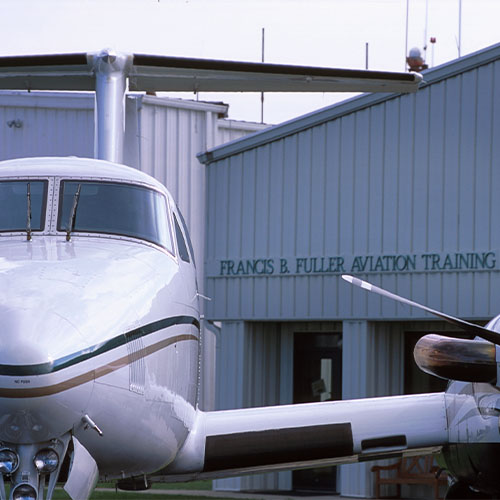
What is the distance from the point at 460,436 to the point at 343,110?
34.4ft

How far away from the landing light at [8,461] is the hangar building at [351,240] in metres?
10.9

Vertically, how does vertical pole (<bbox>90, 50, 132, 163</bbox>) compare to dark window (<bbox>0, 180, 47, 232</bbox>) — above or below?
above

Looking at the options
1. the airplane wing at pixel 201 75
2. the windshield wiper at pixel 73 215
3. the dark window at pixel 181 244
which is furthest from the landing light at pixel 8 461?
the airplane wing at pixel 201 75

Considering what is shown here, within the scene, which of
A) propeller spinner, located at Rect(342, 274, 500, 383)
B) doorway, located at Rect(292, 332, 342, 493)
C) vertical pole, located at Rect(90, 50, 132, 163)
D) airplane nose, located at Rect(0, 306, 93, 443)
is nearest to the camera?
airplane nose, located at Rect(0, 306, 93, 443)

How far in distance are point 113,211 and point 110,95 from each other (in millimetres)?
4068

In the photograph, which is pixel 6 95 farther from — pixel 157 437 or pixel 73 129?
pixel 157 437

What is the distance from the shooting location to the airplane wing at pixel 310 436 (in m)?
8.26

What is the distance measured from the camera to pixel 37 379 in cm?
554

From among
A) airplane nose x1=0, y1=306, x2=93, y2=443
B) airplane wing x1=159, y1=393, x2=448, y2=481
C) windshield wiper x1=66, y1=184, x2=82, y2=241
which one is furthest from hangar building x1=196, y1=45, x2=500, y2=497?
airplane nose x1=0, y1=306, x2=93, y2=443

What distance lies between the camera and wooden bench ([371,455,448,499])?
1722 cm

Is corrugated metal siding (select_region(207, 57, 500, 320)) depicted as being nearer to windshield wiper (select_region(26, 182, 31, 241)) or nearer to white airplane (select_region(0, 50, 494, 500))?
white airplane (select_region(0, 50, 494, 500))

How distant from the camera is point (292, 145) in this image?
61.6 feet

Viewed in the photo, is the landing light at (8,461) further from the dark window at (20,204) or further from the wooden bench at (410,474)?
the wooden bench at (410,474)

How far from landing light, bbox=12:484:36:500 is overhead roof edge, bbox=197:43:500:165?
12.0m
